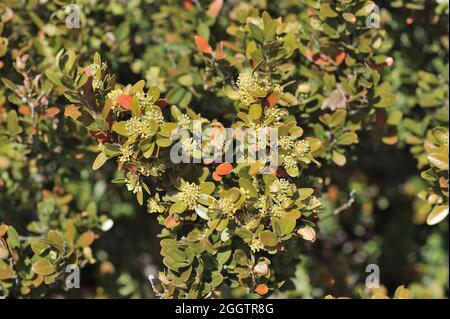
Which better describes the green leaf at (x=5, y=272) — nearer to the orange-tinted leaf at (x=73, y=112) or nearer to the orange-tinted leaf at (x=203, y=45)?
the orange-tinted leaf at (x=73, y=112)

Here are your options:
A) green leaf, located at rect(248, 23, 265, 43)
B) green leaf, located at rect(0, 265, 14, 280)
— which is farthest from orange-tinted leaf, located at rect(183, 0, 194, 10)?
green leaf, located at rect(0, 265, 14, 280)

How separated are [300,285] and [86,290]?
3.35 ft

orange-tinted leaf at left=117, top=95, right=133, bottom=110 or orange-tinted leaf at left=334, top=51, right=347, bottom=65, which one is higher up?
orange-tinted leaf at left=117, top=95, right=133, bottom=110

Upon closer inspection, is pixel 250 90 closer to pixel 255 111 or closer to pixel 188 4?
pixel 255 111

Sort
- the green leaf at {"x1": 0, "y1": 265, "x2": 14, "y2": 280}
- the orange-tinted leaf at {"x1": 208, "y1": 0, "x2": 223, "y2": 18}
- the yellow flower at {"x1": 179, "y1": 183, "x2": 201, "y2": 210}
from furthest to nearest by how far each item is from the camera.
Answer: the orange-tinted leaf at {"x1": 208, "y1": 0, "x2": 223, "y2": 18}, the green leaf at {"x1": 0, "y1": 265, "x2": 14, "y2": 280}, the yellow flower at {"x1": 179, "y1": 183, "x2": 201, "y2": 210}

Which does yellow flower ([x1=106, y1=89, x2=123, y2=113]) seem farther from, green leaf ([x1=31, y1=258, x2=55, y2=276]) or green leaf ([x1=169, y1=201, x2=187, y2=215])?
green leaf ([x1=31, y1=258, x2=55, y2=276])

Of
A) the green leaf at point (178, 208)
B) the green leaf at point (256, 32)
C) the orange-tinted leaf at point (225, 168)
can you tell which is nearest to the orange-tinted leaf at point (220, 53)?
the green leaf at point (256, 32)

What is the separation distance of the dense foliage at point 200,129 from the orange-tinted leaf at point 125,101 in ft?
0.04

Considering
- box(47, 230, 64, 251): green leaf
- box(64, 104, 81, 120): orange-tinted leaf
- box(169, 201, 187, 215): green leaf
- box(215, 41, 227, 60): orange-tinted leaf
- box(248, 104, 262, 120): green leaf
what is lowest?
box(47, 230, 64, 251): green leaf

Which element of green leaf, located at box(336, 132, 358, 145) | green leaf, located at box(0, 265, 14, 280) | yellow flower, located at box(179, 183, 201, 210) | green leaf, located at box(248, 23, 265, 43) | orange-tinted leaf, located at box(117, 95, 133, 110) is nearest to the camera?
orange-tinted leaf, located at box(117, 95, 133, 110)

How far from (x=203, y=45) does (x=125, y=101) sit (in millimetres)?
536

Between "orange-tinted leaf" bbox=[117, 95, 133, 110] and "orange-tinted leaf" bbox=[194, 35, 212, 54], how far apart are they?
0.51 metres

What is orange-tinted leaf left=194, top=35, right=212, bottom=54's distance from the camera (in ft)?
7.20

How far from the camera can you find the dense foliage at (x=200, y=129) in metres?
1.84
